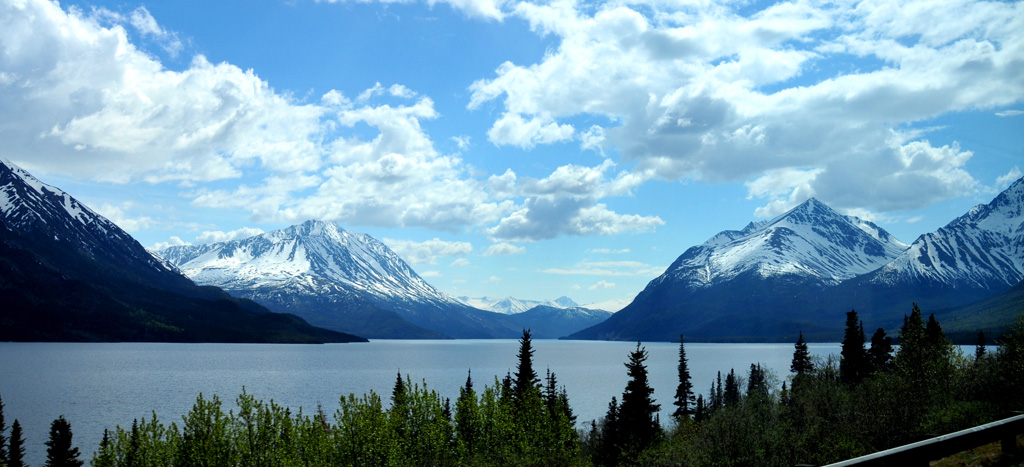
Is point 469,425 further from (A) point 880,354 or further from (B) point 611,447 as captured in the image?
(A) point 880,354

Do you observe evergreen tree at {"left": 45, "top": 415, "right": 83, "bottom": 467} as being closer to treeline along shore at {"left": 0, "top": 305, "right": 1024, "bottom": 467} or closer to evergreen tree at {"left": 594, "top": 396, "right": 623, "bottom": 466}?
treeline along shore at {"left": 0, "top": 305, "right": 1024, "bottom": 467}

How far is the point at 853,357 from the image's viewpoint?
306ft

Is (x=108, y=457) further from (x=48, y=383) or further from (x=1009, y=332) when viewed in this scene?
(x=48, y=383)

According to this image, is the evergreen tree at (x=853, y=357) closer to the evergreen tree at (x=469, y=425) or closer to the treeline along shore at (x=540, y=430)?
the treeline along shore at (x=540, y=430)

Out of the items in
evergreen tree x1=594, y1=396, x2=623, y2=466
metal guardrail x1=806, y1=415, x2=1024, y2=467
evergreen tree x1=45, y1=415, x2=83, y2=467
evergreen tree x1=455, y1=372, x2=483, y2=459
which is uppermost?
metal guardrail x1=806, y1=415, x2=1024, y2=467

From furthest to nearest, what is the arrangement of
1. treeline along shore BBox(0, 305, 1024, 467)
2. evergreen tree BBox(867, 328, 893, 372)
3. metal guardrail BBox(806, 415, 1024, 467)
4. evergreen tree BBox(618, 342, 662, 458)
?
evergreen tree BBox(867, 328, 893, 372) → evergreen tree BBox(618, 342, 662, 458) → treeline along shore BBox(0, 305, 1024, 467) → metal guardrail BBox(806, 415, 1024, 467)

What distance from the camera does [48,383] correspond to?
556 feet

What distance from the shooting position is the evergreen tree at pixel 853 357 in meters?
91.7

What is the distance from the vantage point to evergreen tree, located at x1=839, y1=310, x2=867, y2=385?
3610 inches

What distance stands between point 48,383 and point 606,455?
16657 centimetres

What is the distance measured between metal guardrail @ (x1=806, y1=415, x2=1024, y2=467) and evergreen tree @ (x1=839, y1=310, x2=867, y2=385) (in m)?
84.2

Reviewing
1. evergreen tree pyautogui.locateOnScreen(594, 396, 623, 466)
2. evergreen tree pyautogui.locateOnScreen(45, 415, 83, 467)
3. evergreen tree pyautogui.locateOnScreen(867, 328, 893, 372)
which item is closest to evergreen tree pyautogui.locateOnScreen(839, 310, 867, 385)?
evergreen tree pyautogui.locateOnScreen(867, 328, 893, 372)

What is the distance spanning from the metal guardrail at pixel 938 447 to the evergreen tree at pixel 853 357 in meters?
84.2

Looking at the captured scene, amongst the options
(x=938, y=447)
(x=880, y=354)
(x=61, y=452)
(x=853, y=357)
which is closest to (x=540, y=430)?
(x=938, y=447)
